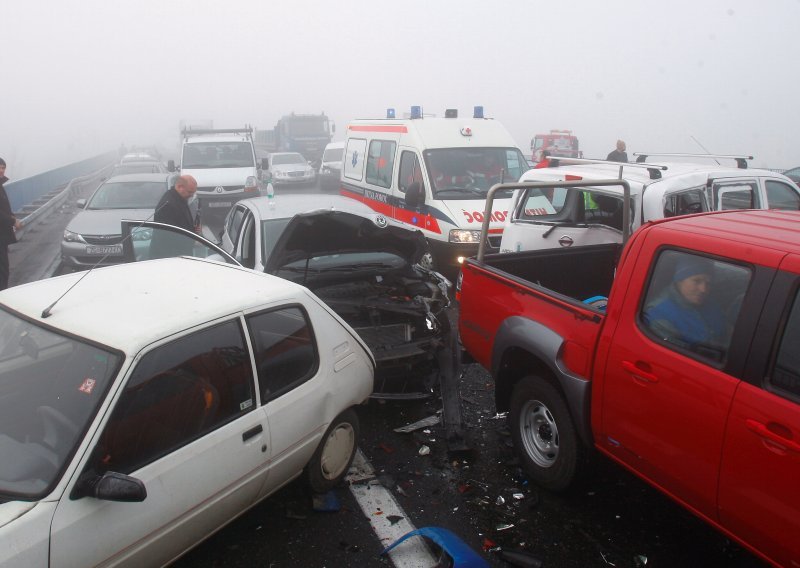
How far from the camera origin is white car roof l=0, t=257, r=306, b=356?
2934 millimetres

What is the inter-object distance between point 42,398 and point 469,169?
7.70m

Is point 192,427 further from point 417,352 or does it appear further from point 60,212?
point 60,212

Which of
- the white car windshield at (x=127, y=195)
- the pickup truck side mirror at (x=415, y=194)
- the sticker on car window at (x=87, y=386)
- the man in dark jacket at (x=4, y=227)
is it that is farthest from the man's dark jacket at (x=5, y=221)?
the sticker on car window at (x=87, y=386)

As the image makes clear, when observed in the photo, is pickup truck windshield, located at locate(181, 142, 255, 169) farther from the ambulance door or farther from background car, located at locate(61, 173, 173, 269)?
the ambulance door

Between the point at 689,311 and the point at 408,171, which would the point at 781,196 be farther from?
the point at 408,171

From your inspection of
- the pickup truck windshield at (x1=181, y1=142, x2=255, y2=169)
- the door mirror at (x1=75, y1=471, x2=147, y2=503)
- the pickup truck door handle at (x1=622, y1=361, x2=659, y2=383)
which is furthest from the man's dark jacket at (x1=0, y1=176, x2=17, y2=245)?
the pickup truck windshield at (x1=181, y1=142, x2=255, y2=169)

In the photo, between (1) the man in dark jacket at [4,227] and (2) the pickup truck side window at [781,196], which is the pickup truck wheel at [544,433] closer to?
A: (2) the pickup truck side window at [781,196]

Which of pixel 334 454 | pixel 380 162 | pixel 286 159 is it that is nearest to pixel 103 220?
pixel 380 162

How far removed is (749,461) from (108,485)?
2.67m

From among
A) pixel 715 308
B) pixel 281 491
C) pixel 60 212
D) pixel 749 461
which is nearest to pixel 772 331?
pixel 715 308

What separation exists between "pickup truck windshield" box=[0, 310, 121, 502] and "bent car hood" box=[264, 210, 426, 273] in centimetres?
228

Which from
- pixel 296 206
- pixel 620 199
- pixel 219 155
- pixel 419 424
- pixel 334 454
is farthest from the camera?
pixel 219 155

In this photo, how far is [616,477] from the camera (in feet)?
13.9

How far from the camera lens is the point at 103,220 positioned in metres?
10.3
